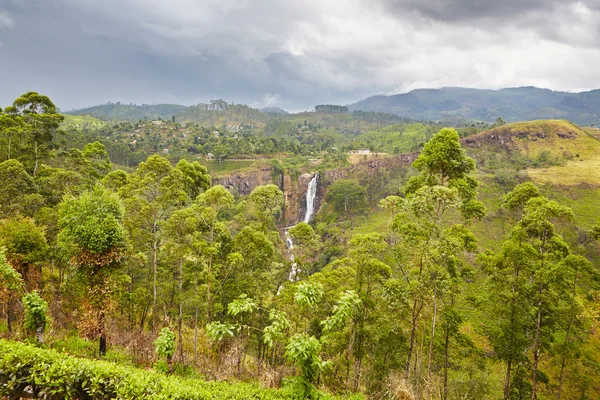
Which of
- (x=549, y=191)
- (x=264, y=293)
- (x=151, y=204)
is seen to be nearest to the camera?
(x=151, y=204)

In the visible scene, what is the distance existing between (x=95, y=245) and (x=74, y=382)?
5.30m

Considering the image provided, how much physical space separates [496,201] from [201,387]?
183 ft

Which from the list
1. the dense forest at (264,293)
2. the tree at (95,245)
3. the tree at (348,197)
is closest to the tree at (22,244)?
the dense forest at (264,293)

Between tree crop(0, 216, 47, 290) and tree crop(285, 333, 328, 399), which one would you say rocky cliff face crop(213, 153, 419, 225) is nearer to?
tree crop(0, 216, 47, 290)

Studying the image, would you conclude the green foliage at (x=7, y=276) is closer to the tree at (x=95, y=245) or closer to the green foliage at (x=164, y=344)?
the tree at (x=95, y=245)

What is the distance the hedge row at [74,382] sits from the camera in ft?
21.2

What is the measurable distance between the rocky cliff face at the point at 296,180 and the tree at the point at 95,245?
210 feet

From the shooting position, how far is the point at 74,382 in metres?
6.66

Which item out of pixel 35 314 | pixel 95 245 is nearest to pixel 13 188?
pixel 95 245

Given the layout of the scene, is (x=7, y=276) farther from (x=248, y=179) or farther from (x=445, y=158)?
(x=248, y=179)

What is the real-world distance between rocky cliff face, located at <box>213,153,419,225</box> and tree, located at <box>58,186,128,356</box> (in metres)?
63.9

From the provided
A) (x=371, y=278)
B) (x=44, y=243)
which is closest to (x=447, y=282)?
(x=371, y=278)

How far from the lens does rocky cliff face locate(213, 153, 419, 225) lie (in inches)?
3114

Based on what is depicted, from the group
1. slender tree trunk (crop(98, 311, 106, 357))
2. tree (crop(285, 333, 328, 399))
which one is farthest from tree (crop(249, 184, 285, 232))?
tree (crop(285, 333, 328, 399))
